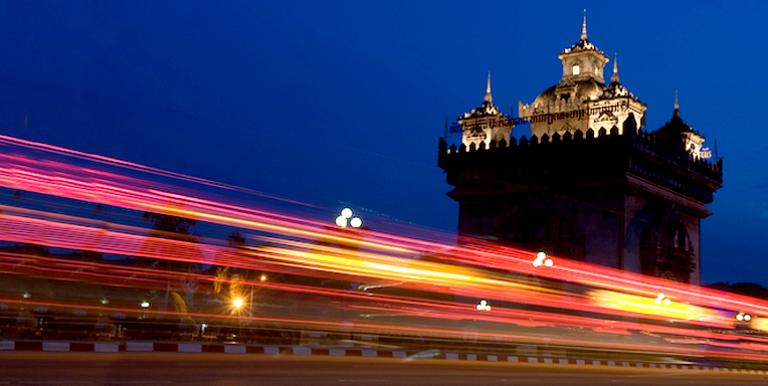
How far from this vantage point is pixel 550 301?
31.7 meters

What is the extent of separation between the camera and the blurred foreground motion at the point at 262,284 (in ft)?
61.8

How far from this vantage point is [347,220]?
22078 millimetres

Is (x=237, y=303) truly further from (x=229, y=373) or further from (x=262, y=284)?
(x=229, y=373)

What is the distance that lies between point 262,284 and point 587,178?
28183mm

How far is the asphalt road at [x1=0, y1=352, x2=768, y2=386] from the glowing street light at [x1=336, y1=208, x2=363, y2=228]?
5.14 m

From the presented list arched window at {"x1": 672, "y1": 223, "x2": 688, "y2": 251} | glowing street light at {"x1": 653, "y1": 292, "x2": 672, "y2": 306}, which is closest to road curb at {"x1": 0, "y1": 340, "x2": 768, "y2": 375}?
glowing street light at {"x1": 653, "y1": 292, "x2": 672, "y2": 306}

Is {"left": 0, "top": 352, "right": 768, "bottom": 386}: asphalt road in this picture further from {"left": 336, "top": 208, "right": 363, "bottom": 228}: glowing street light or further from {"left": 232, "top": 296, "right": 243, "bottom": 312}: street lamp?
{"left": 232, "top": 296, "right": 243, "bottom": 312}: street lamp

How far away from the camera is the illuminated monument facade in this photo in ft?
151

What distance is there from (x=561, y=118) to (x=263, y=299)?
26.9 m

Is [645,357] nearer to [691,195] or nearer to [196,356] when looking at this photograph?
[196,356]

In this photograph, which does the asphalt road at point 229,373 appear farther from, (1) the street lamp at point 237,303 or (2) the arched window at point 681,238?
(2) the arched window at point 681,238

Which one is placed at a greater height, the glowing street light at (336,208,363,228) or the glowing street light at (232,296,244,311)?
the glowing street light at (336,208,363,228)

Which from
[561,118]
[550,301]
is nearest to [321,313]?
[550,301]

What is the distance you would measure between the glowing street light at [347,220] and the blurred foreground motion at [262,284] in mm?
34
